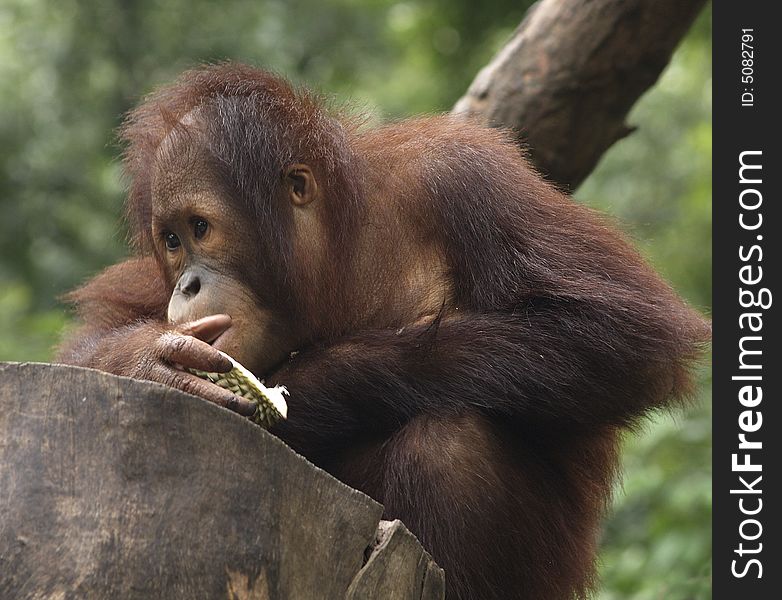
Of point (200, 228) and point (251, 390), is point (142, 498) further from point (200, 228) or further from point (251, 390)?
point (200, 228)

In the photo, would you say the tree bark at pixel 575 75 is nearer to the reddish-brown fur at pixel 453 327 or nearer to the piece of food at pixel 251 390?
the reddish-brown fur at pixel 453 327

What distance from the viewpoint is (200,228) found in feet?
11.2

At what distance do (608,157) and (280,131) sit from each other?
923 cm

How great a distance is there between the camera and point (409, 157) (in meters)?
3.69

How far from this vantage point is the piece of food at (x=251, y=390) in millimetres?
2742

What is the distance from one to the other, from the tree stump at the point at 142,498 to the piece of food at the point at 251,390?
1.80ft

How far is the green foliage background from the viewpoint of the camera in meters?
7.53

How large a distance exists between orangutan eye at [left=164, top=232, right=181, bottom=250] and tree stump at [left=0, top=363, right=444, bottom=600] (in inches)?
52.9

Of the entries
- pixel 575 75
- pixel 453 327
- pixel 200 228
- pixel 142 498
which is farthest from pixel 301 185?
pixel 575 75

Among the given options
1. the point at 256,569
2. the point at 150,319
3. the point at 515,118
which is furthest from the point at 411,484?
the point at 515,118

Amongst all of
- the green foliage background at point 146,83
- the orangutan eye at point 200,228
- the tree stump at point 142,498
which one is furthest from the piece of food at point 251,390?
the green foliage background at point 146,83

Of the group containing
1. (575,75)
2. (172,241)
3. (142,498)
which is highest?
(575,75)

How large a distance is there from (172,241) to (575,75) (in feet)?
7.39
